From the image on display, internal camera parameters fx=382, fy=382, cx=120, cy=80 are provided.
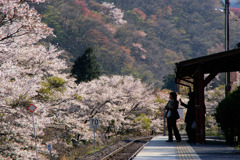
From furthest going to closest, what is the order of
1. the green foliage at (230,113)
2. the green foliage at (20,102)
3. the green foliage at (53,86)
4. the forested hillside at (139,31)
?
the forested hillside at (139,31) → the green foliage at (53,86) → the green foliage at (20,102) → the green foliage at (230,113)

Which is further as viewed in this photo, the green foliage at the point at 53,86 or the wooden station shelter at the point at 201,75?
the green foliage at the point at 53,86

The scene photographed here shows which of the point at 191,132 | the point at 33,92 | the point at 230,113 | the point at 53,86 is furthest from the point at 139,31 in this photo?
the point at 230,113

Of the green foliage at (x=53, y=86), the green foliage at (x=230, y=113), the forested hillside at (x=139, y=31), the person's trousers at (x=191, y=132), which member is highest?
the forested hillside at (x=139, y=31)

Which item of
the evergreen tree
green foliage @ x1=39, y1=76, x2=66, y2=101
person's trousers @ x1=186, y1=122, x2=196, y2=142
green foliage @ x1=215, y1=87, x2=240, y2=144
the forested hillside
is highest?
the forested hillside

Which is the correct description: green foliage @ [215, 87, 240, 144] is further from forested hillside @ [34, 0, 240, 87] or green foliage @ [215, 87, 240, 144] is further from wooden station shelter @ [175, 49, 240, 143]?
forested hillside @ [34, 0, 240, 87]

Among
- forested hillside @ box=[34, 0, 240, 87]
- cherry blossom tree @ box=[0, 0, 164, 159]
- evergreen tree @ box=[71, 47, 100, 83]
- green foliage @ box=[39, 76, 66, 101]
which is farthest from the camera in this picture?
forested hillside @ box=[34, 0, 240, 87]

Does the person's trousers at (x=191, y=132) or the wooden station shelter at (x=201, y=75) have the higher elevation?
the wooden station shelter at (x=201, y=75)

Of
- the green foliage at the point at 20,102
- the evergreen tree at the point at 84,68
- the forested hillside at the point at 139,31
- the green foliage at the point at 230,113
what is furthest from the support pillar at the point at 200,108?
the forested hillside at the point at 139,31

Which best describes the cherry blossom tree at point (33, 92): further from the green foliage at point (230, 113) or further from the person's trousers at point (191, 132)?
the green foliage at point (230, 113)

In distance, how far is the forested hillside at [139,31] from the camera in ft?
324

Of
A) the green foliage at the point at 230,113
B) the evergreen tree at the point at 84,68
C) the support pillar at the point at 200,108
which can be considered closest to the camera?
the green foliage at the point at 230,113

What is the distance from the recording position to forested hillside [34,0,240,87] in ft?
324

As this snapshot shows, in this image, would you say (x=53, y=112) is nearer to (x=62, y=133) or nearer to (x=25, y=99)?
(x=62, y=133)

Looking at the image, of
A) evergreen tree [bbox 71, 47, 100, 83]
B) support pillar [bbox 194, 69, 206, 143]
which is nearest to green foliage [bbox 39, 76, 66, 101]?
support pillar [bbox 194, 69, 206, 143]
